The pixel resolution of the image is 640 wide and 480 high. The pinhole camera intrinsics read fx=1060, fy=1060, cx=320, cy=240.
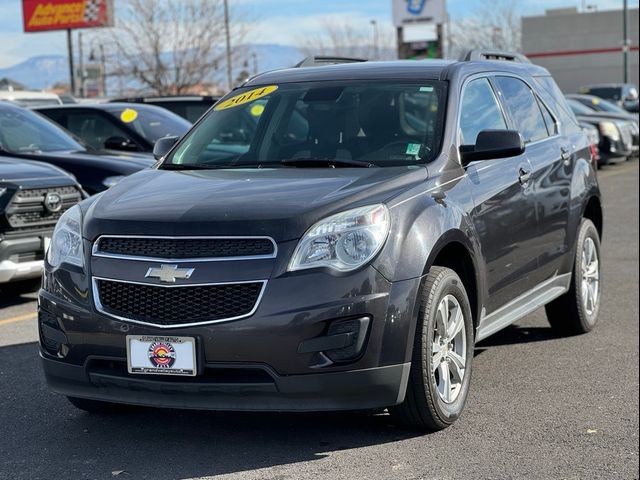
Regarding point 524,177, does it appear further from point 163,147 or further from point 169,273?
point 169,273

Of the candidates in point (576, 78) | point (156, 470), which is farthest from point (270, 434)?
point (576, 78)

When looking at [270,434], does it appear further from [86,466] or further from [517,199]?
[517,199]

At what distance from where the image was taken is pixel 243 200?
459 cm

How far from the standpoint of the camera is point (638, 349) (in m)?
6.63

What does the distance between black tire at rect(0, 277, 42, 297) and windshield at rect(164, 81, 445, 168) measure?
3.45 m

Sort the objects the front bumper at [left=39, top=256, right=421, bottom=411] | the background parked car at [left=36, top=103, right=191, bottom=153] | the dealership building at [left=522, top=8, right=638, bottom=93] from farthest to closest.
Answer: the dealership building at [left=522, top=8, right=638, bottom=93] < the background parked car at [left=36, top=103, right=191, bottom=153] < the front bumper at [left=39, top=256, right=421, bottom=411]

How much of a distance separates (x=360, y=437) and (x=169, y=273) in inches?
46.7

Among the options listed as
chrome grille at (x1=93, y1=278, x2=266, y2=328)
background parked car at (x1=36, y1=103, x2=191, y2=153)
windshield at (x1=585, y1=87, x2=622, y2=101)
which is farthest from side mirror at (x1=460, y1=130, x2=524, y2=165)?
windshield at (x1=585, y1=87, x2=622, y2=101)

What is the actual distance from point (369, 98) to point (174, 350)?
2075 millimetres

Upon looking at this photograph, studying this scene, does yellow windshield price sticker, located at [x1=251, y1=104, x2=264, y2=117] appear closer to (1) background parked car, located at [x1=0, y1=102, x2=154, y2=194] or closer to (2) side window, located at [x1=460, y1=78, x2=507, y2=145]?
(2) side window, located at [x1=460, y1=78, x2=507, y2=145]

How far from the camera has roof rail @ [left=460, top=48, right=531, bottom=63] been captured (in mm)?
6395

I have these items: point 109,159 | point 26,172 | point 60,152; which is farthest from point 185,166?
point 60,152

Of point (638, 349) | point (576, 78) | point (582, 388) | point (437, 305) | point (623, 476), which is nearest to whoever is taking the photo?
point (623, 476)

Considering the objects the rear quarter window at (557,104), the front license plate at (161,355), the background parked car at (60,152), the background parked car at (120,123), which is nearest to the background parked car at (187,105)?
the background parked car at (120,123)
